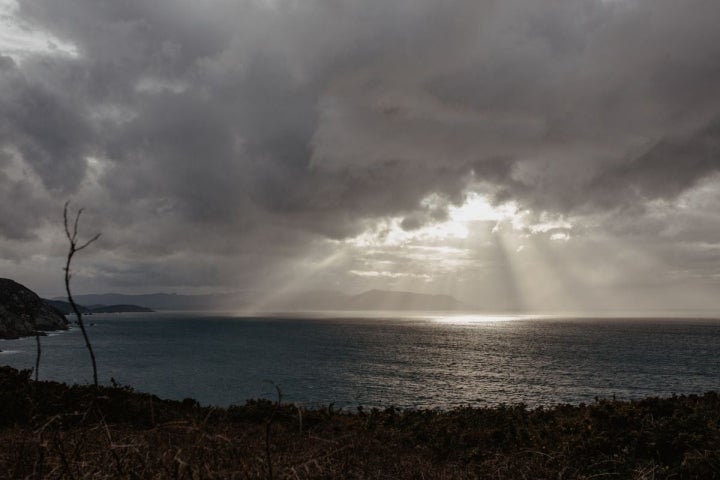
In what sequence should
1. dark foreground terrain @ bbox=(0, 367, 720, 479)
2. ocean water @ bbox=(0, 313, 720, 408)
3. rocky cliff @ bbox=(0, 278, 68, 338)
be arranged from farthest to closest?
Result: rocky cliff @ bbox=(0, 278, 68, 338) → ocean water @ bbox=(0, 313, 720, 408) → dark foreground terrain @ bbox=(0, 367, 720, 479)

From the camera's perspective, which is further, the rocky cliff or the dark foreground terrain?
the rocky cliff

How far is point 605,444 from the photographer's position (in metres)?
13.3

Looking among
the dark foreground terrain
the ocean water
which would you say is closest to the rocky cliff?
the ocean water

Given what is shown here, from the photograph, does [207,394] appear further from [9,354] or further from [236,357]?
[9,354]

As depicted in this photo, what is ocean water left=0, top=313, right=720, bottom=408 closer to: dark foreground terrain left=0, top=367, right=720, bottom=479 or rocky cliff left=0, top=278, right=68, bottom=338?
dark foreground terrain left=0, top=367, right=720, bottom=479

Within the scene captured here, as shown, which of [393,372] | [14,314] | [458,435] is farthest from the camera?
[14,314]

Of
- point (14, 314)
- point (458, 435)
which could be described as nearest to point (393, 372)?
point (458, 435)

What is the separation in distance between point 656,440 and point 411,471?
8616mm

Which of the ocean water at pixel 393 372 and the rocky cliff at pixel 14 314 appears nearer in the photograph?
the ocean water at pixel 393 372

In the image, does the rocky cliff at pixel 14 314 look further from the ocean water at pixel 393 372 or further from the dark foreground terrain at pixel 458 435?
the dark foreground terrain at pixel 458 435

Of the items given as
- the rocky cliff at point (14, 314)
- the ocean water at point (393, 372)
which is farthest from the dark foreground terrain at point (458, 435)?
the rocky cliff at point (14, 314)

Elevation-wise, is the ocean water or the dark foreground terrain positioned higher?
the dark foreground terrain

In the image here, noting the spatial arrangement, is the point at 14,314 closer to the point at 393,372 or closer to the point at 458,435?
the point at 393,372

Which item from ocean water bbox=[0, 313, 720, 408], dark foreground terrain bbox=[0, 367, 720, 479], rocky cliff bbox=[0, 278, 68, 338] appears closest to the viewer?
dark foreground terrain bbox=[0, 367, 720, 479]
